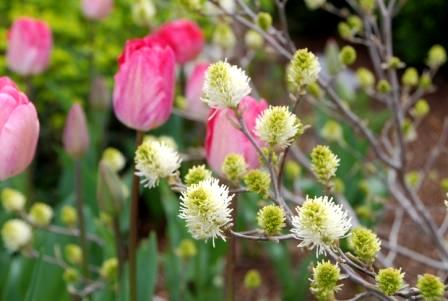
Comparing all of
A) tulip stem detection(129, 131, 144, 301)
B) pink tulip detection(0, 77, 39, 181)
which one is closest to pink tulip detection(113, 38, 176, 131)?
tulip stem detection(129, 131, 144, 301)

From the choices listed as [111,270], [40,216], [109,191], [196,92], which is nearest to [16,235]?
[40,216]

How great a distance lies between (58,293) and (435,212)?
1.46 m

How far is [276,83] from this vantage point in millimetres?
3498

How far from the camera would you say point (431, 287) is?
34.3 inches

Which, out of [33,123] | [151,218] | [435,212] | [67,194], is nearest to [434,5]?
[435,212]

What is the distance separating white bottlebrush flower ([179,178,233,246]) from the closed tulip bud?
535 millimetres

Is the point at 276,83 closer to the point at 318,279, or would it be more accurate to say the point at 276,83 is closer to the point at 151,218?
the point at 151,218

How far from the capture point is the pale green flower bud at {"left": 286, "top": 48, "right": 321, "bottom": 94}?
102cm

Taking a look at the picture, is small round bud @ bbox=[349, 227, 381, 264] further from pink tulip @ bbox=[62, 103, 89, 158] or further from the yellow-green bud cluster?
pink tulip @ bbox=[62, 103, 89, 158]

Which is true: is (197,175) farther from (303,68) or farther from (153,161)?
(303,68)

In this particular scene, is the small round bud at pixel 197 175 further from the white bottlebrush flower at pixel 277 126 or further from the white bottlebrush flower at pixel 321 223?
the white bottlebrush flower at pixel 321 223

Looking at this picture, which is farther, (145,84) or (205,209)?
(145,84)

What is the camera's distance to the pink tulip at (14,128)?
3.64 feet

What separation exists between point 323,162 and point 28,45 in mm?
1169
